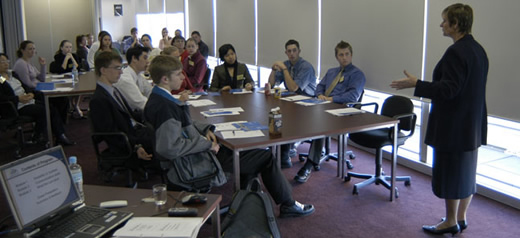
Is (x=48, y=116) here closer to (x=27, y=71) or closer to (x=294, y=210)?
(x=27, y=71)

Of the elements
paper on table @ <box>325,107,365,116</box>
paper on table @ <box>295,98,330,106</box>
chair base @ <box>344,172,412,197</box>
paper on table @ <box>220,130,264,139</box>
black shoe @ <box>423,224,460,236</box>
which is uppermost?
paper on table @ <box>295,98,330,106</box>

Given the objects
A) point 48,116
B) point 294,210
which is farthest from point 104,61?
point 294,210

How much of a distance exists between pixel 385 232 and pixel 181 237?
198 cm

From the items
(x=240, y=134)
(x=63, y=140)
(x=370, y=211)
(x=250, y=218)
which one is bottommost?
(x=370, y=211)

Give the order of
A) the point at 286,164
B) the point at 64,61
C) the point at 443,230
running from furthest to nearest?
1. the point at 64,61
2. the point at 286,164
3. the point at 443,230

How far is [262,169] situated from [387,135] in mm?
1301

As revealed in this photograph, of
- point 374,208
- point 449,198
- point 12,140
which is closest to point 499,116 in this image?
point 449,198

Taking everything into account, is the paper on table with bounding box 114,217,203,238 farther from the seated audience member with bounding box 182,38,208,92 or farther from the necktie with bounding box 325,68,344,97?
the seated audience member with bounding box 182,38,208,92

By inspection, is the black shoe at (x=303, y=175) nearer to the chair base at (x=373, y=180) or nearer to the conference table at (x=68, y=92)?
the chair base at (x=373, y=180)

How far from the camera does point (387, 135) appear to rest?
12.7 feet

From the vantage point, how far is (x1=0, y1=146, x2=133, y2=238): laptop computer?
158 cm

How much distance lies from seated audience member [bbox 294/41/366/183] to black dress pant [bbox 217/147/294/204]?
38.2 inches

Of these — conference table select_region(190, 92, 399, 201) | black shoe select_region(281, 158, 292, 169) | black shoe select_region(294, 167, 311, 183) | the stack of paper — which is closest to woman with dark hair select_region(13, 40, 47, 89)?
conference table select_region(190, 92, 399, 201)

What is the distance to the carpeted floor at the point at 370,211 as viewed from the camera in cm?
319
